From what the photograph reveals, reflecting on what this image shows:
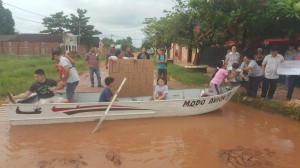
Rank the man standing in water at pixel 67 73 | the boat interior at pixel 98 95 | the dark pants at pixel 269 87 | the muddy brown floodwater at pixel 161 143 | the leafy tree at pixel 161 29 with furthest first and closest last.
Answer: the leafy tree at pixel 161 29, the dark pants at pixel 269 87, the boat interior at pixel 98 95, the man standing in water at pixel 67 73, the muddy brown floodwater at pixel 161 143

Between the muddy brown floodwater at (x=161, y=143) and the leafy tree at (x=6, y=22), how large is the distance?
198 feet

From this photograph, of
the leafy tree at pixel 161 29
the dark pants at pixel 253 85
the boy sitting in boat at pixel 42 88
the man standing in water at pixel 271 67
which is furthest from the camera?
the leafy tree at pixel 161 29

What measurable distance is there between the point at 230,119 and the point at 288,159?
2.89 metres

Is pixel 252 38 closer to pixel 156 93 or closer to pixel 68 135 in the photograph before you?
pixel 156 93

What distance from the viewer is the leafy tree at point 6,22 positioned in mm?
62344

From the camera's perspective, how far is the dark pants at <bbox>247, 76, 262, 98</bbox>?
10164 millimetres

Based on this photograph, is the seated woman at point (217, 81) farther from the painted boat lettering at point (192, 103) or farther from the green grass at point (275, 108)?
the green grass at point (275, 108)

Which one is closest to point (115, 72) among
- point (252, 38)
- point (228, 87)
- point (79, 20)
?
point (228, 87)

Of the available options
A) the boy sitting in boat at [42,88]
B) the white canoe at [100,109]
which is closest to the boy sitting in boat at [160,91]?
the white canoe at [100,109]

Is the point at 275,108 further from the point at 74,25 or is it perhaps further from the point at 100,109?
the point at 74,25

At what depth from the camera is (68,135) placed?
7.28 m

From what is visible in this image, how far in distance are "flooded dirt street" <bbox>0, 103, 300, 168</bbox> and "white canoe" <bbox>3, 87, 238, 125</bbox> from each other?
0.54 feet

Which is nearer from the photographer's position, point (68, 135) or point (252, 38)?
point (68, 135)

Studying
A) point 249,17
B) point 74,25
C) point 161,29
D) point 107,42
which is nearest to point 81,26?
point 74,25
